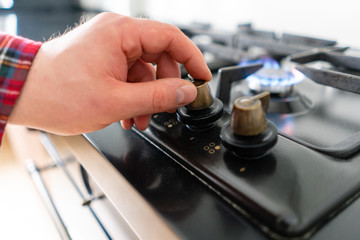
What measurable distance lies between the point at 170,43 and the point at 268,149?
226mm

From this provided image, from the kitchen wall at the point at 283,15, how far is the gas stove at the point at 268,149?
0.62 ft

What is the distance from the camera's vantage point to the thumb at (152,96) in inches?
14.0

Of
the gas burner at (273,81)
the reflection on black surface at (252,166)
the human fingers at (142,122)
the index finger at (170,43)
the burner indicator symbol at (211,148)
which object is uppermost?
the index finger at (170,43)

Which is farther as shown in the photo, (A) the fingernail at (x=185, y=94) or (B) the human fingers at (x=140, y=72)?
(B) the human fingers at (x=140, y=72)

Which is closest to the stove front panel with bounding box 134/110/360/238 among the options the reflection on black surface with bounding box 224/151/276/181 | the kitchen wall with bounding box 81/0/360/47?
the reflection on black surface with bounding box 224/151/276/181

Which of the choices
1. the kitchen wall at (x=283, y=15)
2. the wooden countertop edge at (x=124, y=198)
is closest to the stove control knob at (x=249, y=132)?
the wooden countertop edge at (x=124, y=198)

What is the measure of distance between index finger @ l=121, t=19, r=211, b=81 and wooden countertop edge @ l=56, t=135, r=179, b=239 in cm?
17

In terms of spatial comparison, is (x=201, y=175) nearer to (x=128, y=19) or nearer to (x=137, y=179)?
(x=137, y=179)

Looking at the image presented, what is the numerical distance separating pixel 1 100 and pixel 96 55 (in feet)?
0.47

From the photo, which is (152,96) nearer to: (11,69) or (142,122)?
(142,122)

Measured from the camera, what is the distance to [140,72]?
0.52 meters

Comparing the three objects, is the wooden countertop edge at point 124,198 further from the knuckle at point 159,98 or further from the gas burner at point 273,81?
the gas burner at point 273,81

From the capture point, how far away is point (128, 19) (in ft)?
1.28

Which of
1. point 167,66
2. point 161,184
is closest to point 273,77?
point 167,66
